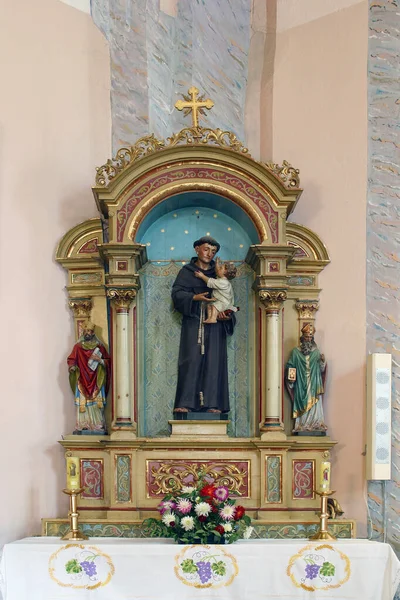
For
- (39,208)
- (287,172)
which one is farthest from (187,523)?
(39,208)

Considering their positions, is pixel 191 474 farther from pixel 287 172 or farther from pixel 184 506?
pixel 287 172

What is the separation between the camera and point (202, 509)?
671 centimetres

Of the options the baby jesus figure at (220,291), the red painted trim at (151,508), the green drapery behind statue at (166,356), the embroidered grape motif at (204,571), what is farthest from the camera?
the green drapery behind statue at (166,356)

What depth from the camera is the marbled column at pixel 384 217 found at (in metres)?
7.76

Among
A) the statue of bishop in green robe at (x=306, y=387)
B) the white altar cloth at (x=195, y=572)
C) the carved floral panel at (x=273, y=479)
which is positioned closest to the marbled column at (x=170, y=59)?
the statue of bishop in green robe at (x=306, y=387)

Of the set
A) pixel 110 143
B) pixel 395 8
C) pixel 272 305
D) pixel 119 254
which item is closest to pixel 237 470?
pixel 272 305

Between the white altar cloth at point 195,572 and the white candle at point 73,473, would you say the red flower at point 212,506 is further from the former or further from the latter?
the white candle at point 73,473

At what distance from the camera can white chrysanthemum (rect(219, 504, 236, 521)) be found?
264 inches

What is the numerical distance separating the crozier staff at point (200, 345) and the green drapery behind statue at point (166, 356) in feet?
0.47

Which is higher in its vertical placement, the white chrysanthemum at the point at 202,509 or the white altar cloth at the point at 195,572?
the white chrysanthemum at the point at 202,509

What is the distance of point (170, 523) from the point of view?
22.1 feet

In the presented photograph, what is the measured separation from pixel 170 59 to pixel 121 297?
8.85 feet

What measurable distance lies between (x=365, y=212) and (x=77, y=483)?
3.41 meters

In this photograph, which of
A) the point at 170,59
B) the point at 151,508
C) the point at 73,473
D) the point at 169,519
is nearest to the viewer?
the point at 169,519
